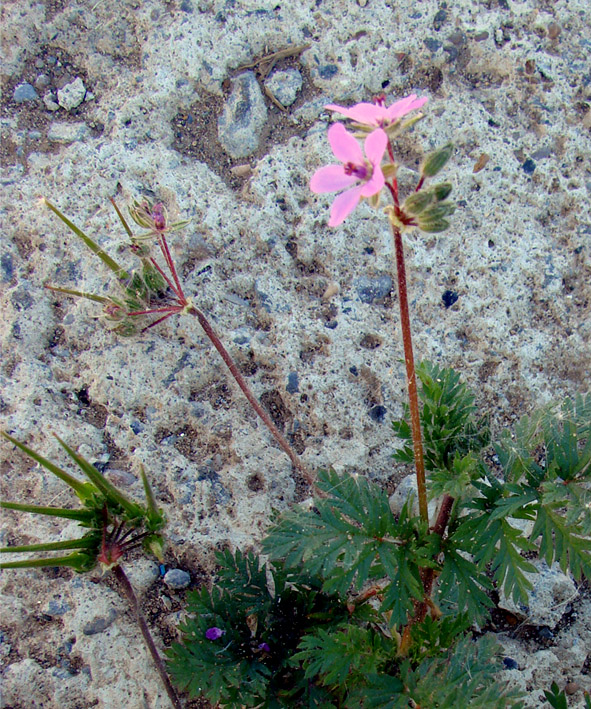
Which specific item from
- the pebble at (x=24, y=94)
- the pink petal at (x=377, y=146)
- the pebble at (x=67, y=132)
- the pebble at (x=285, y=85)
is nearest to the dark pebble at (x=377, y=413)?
the pink petal at (x=377, y=146)

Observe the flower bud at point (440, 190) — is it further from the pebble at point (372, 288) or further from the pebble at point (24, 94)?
the pebble at point (24, 94)

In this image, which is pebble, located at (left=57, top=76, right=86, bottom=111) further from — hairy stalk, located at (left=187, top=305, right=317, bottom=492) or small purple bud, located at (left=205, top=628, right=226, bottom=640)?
small purple bud, located at (left=205, top=628, right=226, bottom=640)

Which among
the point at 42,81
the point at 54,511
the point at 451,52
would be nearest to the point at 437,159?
the point at 54,511

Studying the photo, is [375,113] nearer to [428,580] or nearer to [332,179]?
[332,179]

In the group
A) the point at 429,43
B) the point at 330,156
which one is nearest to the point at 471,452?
the point at 330,156

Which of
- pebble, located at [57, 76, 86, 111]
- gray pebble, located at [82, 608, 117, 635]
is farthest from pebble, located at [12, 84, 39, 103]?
gray pebble, located at [82, 608, 117, 635]

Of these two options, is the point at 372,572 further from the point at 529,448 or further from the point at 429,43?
the point at 429,43
